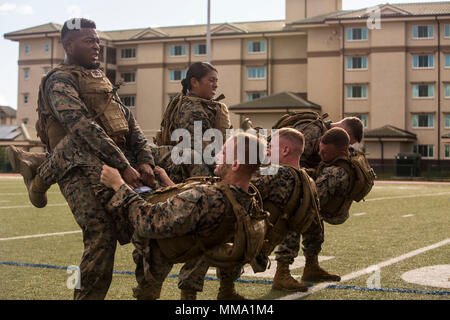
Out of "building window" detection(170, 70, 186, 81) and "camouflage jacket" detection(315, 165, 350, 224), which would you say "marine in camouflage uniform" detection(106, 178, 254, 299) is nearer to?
"camouflage jacket" detection(315, 165, 350, 224)

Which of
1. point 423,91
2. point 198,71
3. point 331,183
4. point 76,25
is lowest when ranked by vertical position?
point 331,183

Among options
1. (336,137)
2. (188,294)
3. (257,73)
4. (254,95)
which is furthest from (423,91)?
(188,294)

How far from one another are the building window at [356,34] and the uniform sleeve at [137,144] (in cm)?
5145

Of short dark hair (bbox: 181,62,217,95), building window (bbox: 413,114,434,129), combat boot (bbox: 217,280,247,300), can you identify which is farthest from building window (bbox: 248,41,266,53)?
combat boot (bbox: 217,280,247,300)

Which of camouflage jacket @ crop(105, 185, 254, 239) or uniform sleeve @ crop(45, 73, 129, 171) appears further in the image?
uniform sleeve @ crop(45, 73, 129, 171)

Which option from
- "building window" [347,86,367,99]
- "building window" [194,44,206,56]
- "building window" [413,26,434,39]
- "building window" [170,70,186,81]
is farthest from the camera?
"building window" [170,70,186,81]

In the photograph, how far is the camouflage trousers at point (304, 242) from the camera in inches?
250

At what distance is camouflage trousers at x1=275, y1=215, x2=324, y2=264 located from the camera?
20.9ft

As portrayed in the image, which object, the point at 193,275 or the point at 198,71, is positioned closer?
the point at 193,275

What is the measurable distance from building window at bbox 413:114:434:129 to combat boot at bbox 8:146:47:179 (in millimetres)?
51335

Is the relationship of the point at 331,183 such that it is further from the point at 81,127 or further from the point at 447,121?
the point at 447,121

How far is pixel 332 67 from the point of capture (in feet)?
182

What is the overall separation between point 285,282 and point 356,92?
50138 millimetres

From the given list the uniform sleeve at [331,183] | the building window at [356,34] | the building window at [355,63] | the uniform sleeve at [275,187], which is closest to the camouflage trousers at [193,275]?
the uniform sleeve at [275,187]
